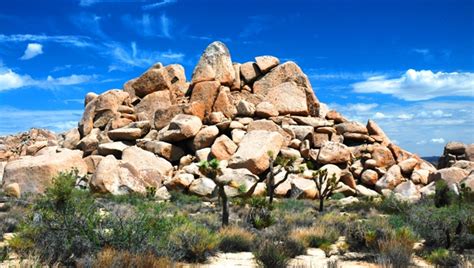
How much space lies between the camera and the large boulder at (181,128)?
123 ft

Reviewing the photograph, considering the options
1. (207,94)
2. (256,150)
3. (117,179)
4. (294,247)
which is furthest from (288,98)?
(294,247)

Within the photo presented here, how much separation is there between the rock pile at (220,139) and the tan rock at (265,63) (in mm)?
101

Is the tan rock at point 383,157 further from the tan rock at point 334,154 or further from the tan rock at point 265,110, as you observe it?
the tan rock at point 265,110

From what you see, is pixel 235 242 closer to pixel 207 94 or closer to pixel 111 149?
pixel 111 149

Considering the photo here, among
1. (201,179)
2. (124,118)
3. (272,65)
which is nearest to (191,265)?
(201,179)

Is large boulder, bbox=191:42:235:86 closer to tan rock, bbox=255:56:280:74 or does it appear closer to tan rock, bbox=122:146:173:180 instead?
tan rock, bbox=255:56:280:74

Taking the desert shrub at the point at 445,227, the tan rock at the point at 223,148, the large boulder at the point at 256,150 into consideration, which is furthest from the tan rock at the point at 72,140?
the desert shrub at the point at 445,227

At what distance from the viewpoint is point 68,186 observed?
443 inches

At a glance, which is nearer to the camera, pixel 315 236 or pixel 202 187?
→ pixel 315 236

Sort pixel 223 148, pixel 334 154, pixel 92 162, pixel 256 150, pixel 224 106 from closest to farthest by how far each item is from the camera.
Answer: pixel 256 150 < pixel 223 148 < pixel 92 162 < pixel 334 154 < pixel 224 106

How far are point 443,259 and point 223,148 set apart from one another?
25485 mm

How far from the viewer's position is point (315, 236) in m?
14.7

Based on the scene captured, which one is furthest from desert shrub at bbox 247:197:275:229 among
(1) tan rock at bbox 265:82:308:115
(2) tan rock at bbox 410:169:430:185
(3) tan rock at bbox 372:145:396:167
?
(1) tan rock at bbox 265:82:308:115

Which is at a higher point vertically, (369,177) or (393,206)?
(369,177)
